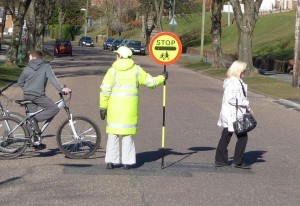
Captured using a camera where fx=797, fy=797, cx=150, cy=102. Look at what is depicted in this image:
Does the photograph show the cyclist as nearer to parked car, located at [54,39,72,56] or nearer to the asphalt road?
the asphalt road

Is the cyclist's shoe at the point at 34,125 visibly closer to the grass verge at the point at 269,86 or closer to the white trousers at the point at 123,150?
the white trousers at the point at 123,150

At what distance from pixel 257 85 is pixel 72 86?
9767mm

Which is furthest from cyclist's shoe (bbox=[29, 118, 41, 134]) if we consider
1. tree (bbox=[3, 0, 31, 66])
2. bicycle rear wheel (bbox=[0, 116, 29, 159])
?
tree (bbox=[3, 0, 31, 66])

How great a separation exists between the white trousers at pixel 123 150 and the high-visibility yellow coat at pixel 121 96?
0.12m

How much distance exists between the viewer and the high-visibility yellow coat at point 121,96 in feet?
35.9

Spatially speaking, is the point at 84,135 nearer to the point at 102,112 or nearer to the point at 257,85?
the point at 102,112

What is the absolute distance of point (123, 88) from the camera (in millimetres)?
10992

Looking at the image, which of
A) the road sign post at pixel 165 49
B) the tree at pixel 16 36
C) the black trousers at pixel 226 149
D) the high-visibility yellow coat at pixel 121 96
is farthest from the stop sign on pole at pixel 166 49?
the tree at pixel 16 36

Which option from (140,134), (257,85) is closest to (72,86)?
(257,85)

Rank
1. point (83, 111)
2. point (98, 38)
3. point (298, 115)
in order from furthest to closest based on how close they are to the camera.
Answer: point (98, 38)
point (298, 115)
point (83, 111)

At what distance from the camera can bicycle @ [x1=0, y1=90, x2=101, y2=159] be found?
39.2 ft

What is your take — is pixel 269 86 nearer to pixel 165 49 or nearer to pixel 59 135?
pixel 165 49

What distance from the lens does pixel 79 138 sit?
1206 centimetres

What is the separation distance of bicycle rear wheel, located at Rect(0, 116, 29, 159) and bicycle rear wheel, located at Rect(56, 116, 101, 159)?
1.74 ft
